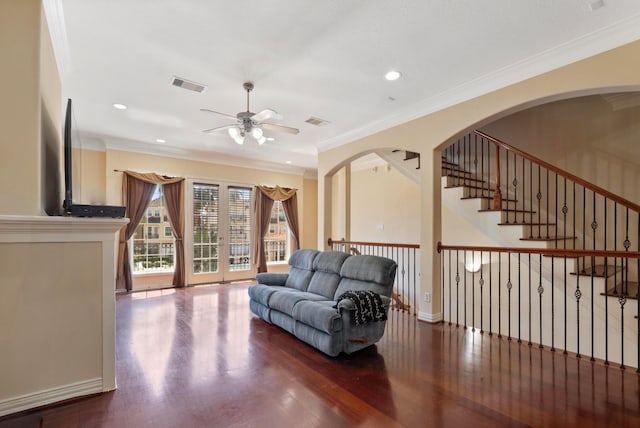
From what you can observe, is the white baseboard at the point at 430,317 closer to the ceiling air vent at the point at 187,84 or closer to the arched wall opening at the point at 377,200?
the arched wall opening at the point at 377,200

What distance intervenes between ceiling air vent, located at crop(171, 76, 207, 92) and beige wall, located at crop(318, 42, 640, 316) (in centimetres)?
262

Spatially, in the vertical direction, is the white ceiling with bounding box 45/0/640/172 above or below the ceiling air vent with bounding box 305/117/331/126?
above

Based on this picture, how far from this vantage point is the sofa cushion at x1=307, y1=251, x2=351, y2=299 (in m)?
3.94

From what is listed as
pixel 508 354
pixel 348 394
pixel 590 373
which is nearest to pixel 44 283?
pixel 348 394

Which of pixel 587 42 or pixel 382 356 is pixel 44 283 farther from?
pixel 587 42

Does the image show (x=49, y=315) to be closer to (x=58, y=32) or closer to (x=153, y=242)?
(x=58, y=32)

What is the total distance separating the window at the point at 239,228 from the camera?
24.5 feet

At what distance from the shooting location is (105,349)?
2.41 m

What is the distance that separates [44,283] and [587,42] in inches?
186

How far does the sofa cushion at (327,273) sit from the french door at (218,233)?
145 inches

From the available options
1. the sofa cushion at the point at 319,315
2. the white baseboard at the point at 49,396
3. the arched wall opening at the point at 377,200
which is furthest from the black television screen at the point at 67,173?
the arched wall opening at the point at 377,200

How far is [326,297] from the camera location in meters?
3.86

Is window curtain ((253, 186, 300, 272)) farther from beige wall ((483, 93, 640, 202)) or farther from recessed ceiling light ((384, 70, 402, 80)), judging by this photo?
recessed ceiling light ((384, 70, 402, 80))

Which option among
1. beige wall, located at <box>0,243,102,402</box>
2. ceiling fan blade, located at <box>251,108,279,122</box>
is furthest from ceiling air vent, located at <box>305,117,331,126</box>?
beige wall, located at <box>0,243,102,402</box>
